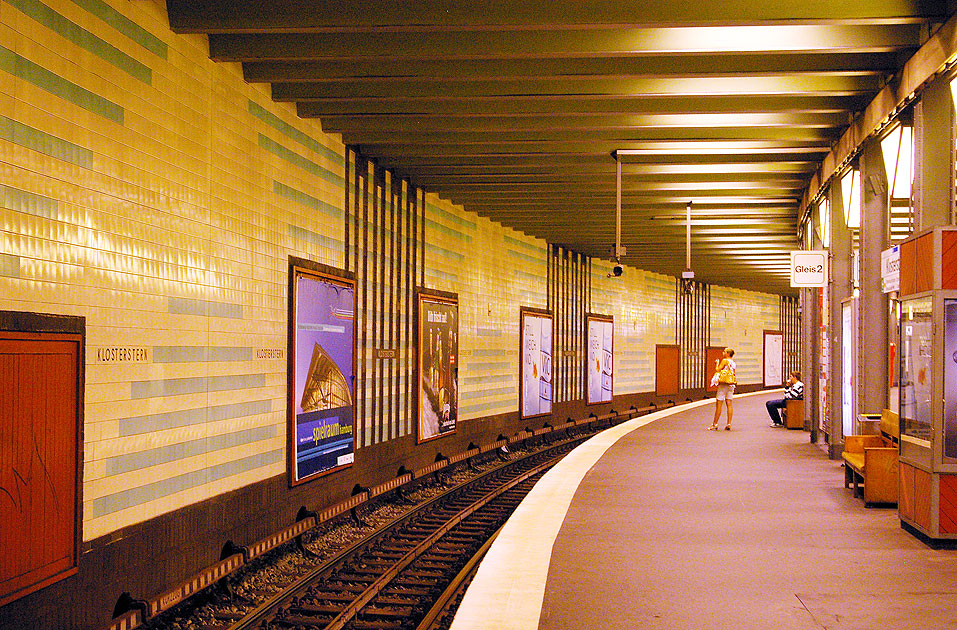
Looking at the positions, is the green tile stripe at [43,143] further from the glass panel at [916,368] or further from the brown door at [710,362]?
the brown door at [710,362]

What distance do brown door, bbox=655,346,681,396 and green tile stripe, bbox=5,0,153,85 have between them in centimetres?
2247

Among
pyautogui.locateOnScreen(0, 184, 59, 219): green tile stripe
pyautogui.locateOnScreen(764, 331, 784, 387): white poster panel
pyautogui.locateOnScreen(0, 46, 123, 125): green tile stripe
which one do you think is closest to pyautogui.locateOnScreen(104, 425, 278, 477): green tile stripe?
pyautogui.locateOnScreen(0, 184, 59, 219): green tile stripe

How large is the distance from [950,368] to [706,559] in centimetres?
210

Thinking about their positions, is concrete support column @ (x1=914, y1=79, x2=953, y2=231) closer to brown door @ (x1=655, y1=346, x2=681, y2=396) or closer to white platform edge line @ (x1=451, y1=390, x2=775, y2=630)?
white platform edge line @ (x1=451, y1=390, x2=775, y2=630)

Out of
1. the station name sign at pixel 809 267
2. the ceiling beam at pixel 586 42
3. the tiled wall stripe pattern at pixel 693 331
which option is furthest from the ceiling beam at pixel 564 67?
the tiled wall stripe pattern at pixel 693 331

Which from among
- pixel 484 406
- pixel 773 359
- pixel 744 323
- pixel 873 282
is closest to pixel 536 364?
pixel 484 406

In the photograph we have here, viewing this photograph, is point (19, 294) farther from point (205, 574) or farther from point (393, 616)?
point (393, 616)

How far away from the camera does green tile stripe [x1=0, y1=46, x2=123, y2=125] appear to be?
181 inches

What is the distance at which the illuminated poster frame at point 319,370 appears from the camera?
337 inches

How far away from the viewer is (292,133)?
870 centimetres

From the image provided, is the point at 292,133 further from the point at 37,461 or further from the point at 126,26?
the point at 37,461

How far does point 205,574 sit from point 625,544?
119 inches

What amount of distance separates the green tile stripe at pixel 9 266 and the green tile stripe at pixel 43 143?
60cm

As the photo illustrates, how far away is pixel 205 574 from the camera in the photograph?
6383mm
